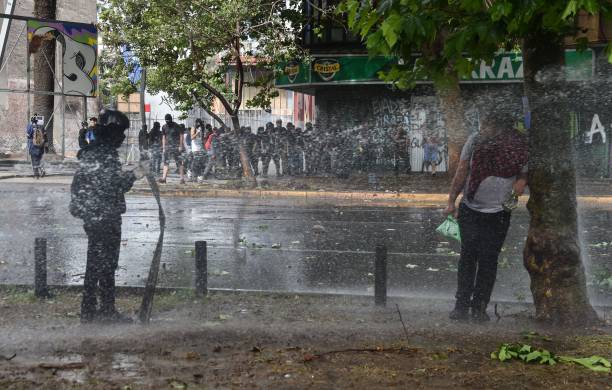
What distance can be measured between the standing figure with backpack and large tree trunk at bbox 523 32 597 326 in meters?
17.7

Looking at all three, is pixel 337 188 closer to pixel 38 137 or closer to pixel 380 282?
pixel 38 137

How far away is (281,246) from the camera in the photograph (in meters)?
10.5

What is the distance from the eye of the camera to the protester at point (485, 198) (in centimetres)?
616

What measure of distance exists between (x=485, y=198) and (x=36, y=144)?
58.3 feet

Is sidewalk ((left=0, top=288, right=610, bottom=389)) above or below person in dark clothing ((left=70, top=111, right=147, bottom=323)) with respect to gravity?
below

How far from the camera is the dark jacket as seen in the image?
19.8 feet

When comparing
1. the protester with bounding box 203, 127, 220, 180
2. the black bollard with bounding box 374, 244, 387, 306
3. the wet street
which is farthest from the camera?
the protester with bounding box 203, 127, 220, 180

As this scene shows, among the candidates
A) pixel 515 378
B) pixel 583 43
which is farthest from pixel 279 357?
pixel 583 43

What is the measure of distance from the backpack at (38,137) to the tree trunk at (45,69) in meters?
3.75

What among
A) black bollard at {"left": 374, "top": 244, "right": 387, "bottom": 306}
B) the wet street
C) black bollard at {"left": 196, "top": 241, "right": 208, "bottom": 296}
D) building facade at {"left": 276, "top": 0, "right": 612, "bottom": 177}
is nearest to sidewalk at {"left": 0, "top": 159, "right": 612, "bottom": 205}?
the wet street

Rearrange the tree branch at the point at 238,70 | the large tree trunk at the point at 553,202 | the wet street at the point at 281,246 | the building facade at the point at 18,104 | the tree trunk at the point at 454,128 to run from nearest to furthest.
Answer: the large tree trunk at the point at 553,202
the wet street at the point at 281,246
the tree trunk at the point at 454,128
the tree branch at the point at 238,70
the building facade at the point at 18,104

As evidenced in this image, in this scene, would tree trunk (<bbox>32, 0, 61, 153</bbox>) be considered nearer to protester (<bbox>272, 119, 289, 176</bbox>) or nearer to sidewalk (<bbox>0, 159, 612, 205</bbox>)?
sidewalk (<bbox>0, 159, 612, 205</bbox>)

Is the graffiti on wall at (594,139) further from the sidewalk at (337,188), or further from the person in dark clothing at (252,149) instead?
the person in dark clothing at (252,149)

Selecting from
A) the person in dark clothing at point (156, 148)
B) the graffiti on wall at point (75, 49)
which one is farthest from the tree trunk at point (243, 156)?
the graffiti on wall at point (75, 49)
